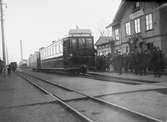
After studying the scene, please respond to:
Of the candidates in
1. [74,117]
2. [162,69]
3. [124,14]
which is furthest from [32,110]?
[124,14]

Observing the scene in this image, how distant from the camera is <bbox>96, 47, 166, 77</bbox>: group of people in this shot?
57.2 ft

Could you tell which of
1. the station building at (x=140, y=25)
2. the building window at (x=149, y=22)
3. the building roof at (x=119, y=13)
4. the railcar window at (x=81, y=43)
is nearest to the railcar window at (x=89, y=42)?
the railcar window at (x=81, y=43)

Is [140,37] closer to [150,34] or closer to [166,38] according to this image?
[150,34]

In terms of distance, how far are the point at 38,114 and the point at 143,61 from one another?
1307cm

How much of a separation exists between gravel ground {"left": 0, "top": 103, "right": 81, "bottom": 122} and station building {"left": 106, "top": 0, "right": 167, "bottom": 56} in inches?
555

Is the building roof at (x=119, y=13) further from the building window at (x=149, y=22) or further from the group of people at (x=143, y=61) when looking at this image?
the group of people at (x=143, y=61)

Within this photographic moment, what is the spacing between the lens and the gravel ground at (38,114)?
6677mm

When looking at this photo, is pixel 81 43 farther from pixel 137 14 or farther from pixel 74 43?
pixel 137 14

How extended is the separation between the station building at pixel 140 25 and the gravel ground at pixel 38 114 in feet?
46.2

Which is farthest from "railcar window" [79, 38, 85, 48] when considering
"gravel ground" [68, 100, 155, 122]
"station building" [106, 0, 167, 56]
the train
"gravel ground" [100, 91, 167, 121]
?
"gravel ground" [68, 100, 155, 122]

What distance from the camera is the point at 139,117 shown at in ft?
19.8

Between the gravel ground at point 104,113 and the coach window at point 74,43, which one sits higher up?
the coach window at point 74,43

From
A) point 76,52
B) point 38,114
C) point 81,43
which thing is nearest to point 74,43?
point 81,43

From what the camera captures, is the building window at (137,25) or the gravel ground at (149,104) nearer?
the gravel ground at (149,104)
